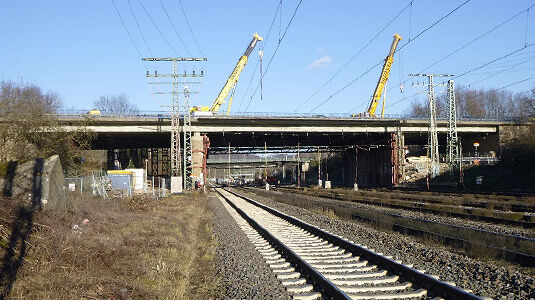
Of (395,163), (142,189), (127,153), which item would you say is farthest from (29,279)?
(127,153)

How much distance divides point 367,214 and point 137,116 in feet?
133

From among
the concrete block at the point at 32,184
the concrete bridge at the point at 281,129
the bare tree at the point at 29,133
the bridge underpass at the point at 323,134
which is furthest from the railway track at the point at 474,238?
the bridge underpass at the point at 323,134

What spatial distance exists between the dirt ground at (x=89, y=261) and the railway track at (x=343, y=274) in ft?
4.64

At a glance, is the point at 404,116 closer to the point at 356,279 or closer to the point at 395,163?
the point at 395,163

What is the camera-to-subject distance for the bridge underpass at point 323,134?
5754cm

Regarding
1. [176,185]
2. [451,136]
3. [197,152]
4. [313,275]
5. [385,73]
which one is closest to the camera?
[313,275]

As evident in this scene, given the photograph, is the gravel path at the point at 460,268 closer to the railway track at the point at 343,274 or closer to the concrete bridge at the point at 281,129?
the railway track at the point at 343,274

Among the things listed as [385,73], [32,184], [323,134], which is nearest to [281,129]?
[323,134]

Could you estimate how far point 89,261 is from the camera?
28.0 feet

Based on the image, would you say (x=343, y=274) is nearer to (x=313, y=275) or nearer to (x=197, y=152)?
(x=313, y=275)

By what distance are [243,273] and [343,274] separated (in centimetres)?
190

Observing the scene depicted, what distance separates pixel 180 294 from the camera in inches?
282

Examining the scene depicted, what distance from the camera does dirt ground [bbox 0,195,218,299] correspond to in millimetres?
6963

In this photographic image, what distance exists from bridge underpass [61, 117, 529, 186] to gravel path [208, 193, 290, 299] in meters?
43.2
